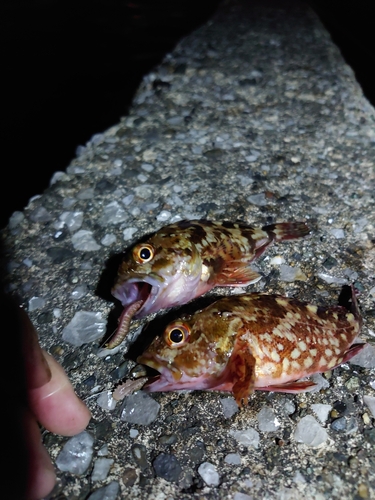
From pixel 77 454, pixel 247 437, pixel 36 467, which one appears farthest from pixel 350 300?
pixel 36 467

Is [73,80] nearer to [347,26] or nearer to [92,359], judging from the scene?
[347,26]

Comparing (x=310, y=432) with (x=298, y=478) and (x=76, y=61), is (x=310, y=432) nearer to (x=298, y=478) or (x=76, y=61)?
(x=298, y=478)

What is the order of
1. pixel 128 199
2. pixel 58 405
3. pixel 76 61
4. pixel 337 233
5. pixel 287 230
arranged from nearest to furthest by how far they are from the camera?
1. pixel 58 405
2. pixel 287 230
3. pixel 337 233
4. pixel 128 199
5. pixel 76 61

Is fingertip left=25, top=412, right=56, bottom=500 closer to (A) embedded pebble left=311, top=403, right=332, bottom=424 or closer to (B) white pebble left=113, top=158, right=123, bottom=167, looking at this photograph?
(A) embedded pebble left=311, top=403, right=332, bottom=424

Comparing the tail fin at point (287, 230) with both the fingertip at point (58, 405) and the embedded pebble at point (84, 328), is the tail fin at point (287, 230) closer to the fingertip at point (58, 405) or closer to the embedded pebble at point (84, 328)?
the embedded pebble at point (84, 328)

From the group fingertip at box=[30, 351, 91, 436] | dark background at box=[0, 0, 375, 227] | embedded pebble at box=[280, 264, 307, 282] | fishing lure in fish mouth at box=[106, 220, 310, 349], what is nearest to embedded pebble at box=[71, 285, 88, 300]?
fishing lure in fish mouth at box=[106, 220, 310, 349]

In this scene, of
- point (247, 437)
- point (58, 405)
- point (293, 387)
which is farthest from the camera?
point (293, 387)

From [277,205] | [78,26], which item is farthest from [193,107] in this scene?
[78,26]

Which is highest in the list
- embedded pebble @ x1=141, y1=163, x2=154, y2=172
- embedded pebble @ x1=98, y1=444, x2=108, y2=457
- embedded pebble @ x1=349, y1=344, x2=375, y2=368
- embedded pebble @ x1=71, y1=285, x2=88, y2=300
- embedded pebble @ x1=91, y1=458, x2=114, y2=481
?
embedded pebble @ x1=141, y1=163, x2=154, y2=172
